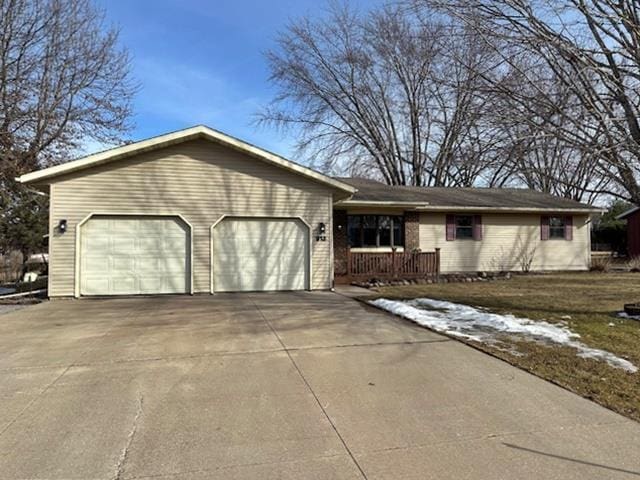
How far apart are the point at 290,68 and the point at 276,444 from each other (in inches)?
1134

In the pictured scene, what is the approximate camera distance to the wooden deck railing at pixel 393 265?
588 inches

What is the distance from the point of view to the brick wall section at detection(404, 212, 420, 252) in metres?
16.4

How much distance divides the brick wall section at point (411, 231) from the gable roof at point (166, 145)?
4530 mm

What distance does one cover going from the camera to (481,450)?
120 inches

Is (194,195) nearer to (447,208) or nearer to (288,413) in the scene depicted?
(288,413)

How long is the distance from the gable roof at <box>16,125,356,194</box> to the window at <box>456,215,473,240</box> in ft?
21.9

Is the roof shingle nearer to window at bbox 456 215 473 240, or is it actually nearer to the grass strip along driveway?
window at bbox 456 215 473 240

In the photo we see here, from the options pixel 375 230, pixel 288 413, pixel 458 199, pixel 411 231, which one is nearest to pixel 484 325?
pixel 288 413

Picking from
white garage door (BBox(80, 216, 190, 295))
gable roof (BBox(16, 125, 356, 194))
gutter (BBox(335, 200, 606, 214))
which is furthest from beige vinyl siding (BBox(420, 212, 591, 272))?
white garage door (BBox(80, 216, 190, 295))

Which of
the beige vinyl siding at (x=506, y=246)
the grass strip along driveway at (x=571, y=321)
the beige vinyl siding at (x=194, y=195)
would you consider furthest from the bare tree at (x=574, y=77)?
the beige vinyl siding at (x=506, y=246)

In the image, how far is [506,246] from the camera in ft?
58.7

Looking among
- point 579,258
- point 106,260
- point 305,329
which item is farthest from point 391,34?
point 305,329

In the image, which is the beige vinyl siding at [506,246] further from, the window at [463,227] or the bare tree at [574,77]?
the bare tree at [574,77]

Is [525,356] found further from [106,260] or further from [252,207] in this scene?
[106,260]
